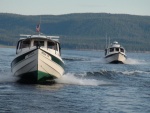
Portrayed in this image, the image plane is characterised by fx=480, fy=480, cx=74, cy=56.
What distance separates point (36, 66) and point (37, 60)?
601 mm

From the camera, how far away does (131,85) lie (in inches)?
1582

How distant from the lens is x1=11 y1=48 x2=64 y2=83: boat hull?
118 ft

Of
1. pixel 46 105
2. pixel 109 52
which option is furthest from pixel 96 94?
pixel 109 52

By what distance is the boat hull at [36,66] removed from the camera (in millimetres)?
35938

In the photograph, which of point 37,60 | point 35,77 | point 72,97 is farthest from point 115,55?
point 72,97

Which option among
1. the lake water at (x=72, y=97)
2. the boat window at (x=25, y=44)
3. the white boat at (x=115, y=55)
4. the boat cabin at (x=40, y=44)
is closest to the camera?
the lake water at (x=72, y=97)

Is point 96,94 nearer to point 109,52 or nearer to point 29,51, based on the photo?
point 29,51

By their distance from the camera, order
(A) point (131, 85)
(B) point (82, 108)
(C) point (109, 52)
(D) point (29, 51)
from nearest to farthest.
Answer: (B) point (82, 108)
(D) point (29, 51)
(A) point (131, 85)
(C) point (109, 52)

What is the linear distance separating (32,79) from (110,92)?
22.7ft

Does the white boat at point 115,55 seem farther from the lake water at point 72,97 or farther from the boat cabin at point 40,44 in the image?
the boat cabin at point 40,44

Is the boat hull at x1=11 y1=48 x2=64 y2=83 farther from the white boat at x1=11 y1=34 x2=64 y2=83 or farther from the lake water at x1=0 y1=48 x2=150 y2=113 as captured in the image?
the lake water at x1=0 y1=48 x2=150 y2=113

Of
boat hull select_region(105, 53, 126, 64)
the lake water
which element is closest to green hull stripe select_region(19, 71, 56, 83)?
the lake water

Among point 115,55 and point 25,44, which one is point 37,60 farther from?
point 115,55

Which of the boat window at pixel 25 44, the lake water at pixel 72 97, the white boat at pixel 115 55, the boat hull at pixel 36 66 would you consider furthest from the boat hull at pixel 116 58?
the boat hull at pixel 36 66
